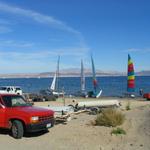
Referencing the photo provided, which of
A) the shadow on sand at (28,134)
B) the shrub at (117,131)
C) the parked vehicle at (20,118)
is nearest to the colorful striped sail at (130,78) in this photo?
the shrub at (117,131)

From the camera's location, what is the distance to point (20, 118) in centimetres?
1527

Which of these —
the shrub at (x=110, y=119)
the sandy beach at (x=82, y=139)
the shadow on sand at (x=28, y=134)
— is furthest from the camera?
the shrub at (x=110, y=119)

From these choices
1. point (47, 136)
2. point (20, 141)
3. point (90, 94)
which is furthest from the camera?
point (90, 94)

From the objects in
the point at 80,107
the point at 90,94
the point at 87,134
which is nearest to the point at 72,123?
the point at 87,134

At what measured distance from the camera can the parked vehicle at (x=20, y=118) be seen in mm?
15078

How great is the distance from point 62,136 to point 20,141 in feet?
6.34

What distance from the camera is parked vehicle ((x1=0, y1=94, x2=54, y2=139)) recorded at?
15078 mm

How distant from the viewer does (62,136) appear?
1588 centimetres

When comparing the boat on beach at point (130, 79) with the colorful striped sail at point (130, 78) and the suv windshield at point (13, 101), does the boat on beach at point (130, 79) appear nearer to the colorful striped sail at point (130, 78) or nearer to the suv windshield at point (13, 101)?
the colorful striped sail at point (130, 78)

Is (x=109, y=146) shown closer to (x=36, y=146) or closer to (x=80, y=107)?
(x=36, y=146)

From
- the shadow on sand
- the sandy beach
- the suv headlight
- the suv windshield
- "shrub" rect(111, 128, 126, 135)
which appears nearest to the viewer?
the sandy beach

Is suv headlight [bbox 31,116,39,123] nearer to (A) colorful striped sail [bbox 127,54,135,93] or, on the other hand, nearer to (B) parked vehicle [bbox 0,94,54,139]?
(B) parked vehicle [bbox 0,94,54,139]

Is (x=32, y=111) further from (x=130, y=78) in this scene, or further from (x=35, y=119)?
(x=130, y=78)

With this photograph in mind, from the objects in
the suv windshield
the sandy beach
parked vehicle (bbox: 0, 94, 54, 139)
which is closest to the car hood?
parked vehicle (bbox: 0, 94, 54, 139)
